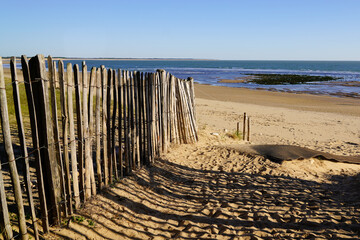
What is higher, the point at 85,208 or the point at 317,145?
the point at 85,208

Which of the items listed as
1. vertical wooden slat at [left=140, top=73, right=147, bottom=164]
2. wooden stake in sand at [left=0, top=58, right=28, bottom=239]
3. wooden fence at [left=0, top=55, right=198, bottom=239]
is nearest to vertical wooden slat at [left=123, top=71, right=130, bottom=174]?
wooden fence at [left=0, top=55, right=198, bottom=239]

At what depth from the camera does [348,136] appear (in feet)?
36.8

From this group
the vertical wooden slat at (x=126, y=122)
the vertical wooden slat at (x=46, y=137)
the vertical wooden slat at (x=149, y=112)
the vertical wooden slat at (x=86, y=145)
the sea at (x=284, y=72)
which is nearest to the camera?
the vertical wooden slat at (x=46, y=137)

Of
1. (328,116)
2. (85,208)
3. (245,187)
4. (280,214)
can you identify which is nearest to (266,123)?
(328,116)

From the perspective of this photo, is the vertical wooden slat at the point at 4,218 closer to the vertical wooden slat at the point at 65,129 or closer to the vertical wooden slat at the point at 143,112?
the vertical wooden slat at the point at 65,129

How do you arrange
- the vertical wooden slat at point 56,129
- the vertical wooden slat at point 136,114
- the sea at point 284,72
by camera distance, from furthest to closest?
the sea at point 284,72 < the vertical wooden slat at point 136,114 < the vertical wooden slat at point 56,129

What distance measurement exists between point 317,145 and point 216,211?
6464 mm

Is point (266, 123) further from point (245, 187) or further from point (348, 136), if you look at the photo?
point (245, 187)

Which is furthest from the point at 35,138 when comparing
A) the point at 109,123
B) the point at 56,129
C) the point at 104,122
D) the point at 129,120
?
the point at 129,120

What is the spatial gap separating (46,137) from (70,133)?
15.4 inches

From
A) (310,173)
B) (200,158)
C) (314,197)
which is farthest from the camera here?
(200,158)

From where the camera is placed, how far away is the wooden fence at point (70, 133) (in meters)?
A: 2.95

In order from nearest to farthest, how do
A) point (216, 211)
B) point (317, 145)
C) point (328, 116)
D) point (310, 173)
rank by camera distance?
1. point (216, 211)
2. point (310, 173)
3. point (317, 145)
4. point (328, 116)

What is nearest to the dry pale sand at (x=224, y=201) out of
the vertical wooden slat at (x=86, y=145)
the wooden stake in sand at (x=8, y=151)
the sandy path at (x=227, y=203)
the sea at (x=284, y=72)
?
the sandy path at (x=227, y=203)
